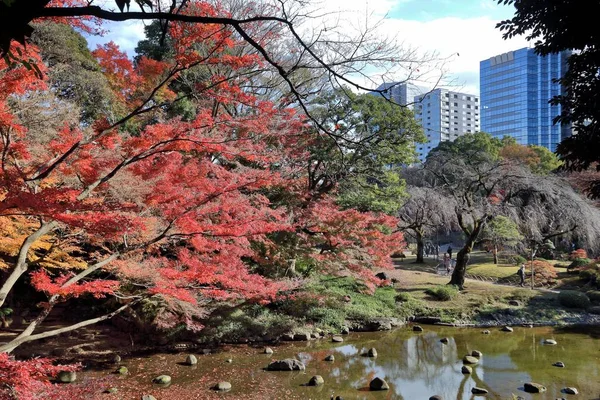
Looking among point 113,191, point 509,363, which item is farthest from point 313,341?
point 113,191

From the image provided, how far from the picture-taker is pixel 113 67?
54.9ft

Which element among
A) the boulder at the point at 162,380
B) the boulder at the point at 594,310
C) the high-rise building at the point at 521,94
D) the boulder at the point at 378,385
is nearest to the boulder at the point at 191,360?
the boulder at the point at 162,380

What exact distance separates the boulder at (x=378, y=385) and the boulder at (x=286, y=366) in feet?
4.93

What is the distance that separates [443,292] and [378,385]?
7.91 metres

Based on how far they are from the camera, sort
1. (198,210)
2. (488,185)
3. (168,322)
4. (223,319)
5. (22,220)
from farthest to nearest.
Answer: (488,185) < (223,319) < (168,322) < (198,210) < (22,220)

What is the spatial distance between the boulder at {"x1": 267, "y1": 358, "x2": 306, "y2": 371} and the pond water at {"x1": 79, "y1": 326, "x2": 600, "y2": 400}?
0.17m

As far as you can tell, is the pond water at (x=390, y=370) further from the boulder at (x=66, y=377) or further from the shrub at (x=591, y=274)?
the shrub at (x=591, y=274)

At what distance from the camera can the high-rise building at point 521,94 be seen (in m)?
34.5

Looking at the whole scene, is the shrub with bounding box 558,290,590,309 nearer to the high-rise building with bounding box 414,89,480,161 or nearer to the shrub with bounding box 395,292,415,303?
the shrub with bounding box 395,292,415,303

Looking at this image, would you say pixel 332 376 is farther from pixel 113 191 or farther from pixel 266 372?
pixel 113 191

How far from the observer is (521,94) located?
37.2 metres

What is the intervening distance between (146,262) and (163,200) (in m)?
2.02

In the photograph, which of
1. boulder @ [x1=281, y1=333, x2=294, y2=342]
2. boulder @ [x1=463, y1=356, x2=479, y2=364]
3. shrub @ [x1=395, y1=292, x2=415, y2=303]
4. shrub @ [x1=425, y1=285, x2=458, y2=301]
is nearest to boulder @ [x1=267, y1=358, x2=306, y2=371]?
boulder @ [x1=281, y1=333, x2=294, y2=342]

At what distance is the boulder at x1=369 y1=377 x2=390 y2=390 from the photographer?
823 centimetres
